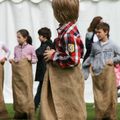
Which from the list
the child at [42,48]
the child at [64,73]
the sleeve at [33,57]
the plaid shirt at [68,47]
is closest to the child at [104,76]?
the sleeve at [33,57]

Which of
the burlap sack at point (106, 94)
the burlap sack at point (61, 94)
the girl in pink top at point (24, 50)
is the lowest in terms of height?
the burlap sack at point (106, 94)

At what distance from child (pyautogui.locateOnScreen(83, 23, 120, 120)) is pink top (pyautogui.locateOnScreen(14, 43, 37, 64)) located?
876mm

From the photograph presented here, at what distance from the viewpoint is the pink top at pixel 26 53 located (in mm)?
8448

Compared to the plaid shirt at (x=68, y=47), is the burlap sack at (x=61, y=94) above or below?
→ below

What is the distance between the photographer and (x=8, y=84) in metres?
11.6

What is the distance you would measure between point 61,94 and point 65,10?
71 cm

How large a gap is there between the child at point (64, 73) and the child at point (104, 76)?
7.30ft

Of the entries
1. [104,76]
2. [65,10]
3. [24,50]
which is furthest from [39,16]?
[65,10]

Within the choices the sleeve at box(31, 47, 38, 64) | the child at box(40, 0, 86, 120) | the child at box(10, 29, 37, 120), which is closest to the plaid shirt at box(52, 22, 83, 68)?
the child at box(40, 0, 86, 120)

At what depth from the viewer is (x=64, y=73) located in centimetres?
533

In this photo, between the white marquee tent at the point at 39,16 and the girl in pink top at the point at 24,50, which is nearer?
the girl in pink top at the point at 24,50

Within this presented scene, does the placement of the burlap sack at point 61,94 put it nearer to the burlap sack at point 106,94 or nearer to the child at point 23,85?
the burlap sack at point 106,94

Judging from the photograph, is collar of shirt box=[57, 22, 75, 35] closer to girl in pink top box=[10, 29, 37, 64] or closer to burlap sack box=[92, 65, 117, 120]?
burlap sack box=[92, 65, 117, 120]

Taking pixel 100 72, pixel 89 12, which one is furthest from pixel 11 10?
pixel 100 72
